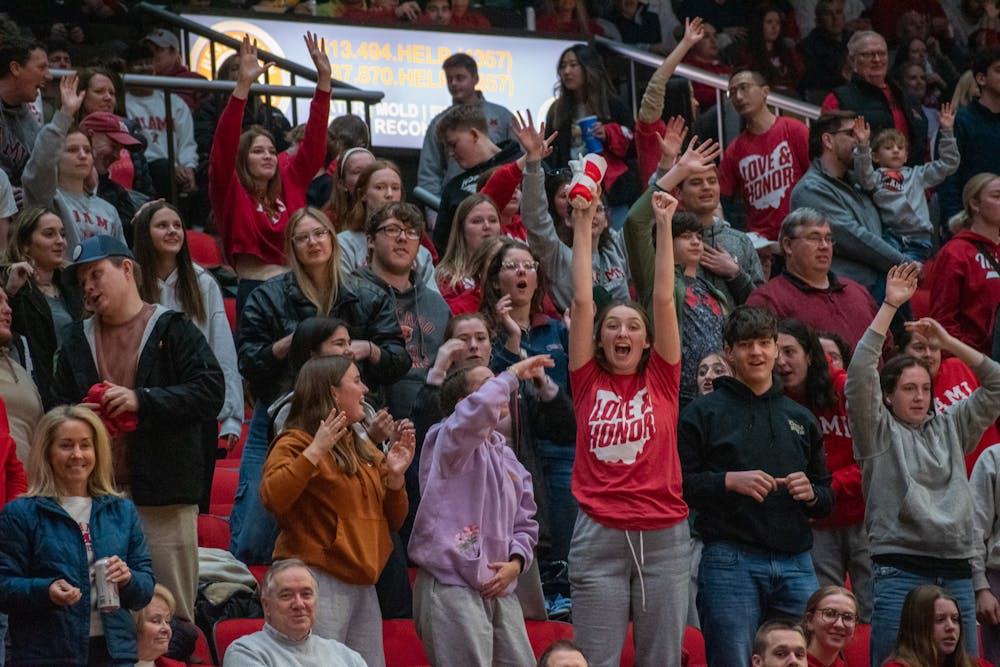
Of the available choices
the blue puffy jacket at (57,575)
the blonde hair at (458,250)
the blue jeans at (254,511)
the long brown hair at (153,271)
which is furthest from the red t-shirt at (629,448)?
the long brown hair at (153,271)

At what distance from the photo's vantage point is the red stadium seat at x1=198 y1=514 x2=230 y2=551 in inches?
307

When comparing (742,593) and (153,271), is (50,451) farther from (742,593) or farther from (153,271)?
(742,593)

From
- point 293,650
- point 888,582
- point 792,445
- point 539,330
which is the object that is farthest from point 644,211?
point 293,650

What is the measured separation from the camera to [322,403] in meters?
6.61

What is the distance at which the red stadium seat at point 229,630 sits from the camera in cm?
689

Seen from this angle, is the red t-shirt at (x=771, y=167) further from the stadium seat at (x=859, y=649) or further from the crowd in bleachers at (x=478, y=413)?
the stadium seat at (x=859, y=649)

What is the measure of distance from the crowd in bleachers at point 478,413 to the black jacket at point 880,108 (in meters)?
1.22

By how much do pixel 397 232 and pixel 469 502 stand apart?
5.37ft

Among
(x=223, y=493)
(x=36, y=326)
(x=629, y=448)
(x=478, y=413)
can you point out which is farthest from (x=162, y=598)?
(x=223, y=493)

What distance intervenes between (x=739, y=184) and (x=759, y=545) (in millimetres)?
3975

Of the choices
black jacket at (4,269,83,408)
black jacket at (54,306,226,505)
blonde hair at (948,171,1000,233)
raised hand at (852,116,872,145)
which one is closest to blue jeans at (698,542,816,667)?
black jacket at (54,306,226,505)

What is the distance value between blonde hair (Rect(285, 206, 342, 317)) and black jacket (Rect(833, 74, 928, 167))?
4.25m

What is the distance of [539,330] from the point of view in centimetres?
797

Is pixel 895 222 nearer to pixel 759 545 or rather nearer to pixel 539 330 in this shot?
pixel 539 330
